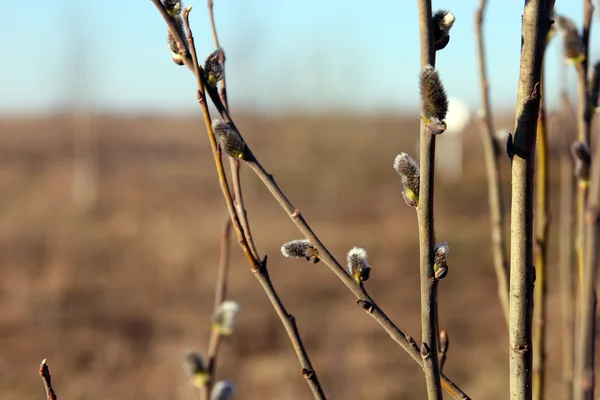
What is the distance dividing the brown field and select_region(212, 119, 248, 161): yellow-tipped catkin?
12.2ft

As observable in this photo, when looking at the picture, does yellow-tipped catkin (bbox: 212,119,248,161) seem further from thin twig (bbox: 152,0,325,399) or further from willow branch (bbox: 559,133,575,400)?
willow branch (bbox: 559,133,575,400)

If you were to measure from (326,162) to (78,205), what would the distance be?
7.75 metres

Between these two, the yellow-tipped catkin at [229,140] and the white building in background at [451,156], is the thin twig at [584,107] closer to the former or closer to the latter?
the yellow-tipped catkin at [229,140]

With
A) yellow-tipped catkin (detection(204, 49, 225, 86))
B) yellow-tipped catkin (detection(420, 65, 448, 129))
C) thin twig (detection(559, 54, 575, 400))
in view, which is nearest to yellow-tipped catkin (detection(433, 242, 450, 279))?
yellow-tipped catkin (detection(420, 65, 448, 129))

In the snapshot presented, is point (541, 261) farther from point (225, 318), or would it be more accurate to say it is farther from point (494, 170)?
point (225, 318)

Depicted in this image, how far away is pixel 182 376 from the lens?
583 centimetres

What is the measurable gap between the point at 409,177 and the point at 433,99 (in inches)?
3.3

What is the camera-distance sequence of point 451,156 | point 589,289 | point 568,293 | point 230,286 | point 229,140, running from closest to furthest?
point 229,140
point 589,289
point 568,293
point 230,286
point 451,156

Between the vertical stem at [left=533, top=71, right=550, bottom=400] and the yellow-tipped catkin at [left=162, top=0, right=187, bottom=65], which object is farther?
the vertical stem at [left=533, top=71, right=550, bottom=400]

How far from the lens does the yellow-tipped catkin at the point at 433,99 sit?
1.77 ft

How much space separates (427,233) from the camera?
0.56 metres

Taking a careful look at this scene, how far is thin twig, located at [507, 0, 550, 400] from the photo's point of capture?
0.55 m

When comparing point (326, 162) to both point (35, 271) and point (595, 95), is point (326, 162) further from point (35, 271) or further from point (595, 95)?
point (595, 95)

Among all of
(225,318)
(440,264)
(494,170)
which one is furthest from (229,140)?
(494,170)
